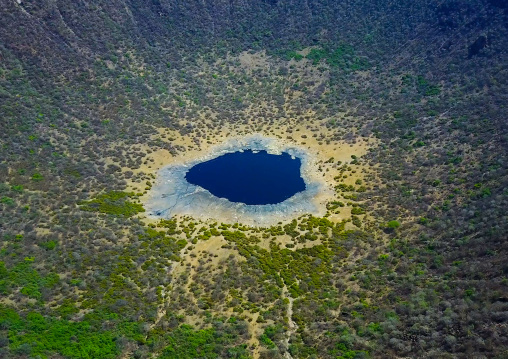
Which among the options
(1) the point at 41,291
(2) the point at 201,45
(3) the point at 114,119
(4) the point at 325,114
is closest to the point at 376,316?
(1) the point at 41,291

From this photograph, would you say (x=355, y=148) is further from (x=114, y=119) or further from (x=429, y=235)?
(x=114, y=119)

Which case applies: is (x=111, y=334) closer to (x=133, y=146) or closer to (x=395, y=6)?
(x=133, y=146)

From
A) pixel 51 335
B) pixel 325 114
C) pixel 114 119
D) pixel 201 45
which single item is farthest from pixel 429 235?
pixel 201 45

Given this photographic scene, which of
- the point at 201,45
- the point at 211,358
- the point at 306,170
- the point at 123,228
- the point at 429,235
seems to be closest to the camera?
the point at 211,358

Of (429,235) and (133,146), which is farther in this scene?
(133,146)

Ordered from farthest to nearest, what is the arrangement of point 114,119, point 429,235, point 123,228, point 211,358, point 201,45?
point 201,45 < point 114,119 < point 123,228 < point 429,235 < point 211,358

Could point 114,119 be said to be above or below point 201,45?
below

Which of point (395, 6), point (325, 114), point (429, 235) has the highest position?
point (395, 6)
